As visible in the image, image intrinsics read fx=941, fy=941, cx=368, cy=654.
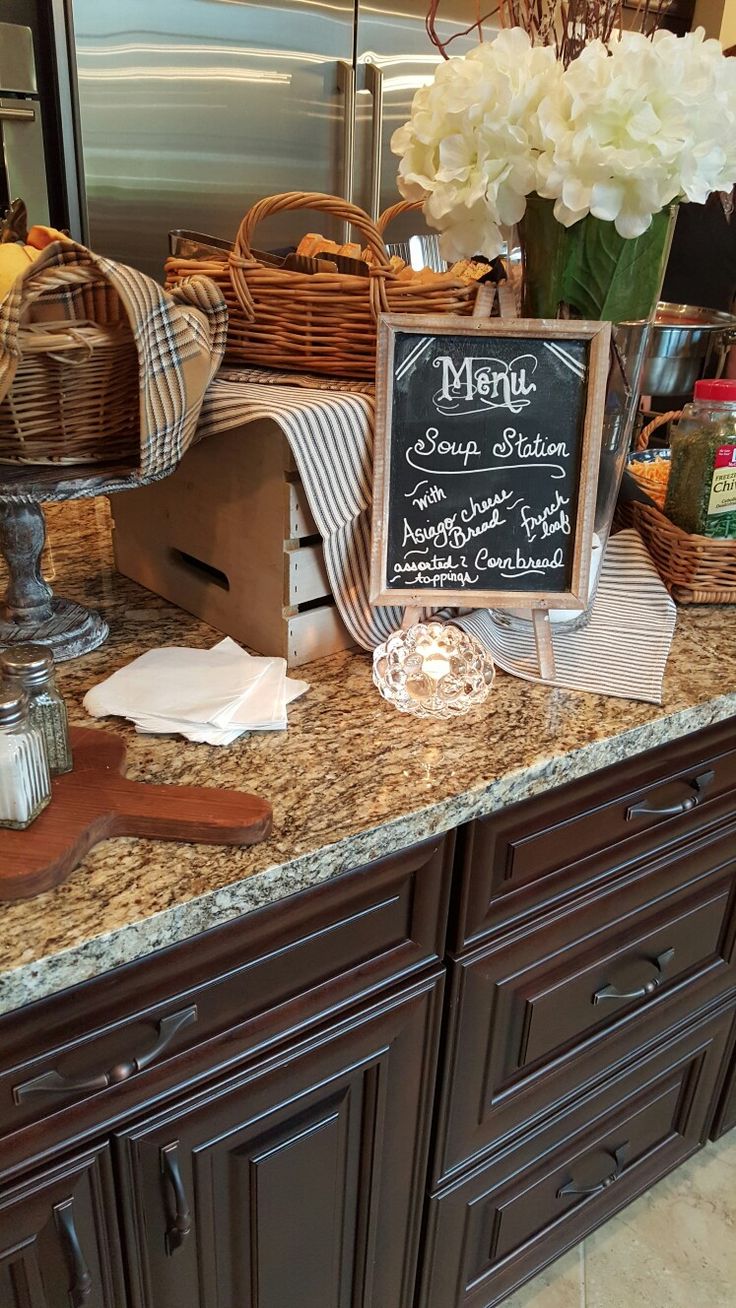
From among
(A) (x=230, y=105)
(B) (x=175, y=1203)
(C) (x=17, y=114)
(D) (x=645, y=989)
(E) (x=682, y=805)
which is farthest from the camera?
(A) (x=230, y=105)

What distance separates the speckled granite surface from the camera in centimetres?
60

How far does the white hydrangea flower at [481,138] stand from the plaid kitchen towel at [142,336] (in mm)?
246

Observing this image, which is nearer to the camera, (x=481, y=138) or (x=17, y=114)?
(x=481, y=138)

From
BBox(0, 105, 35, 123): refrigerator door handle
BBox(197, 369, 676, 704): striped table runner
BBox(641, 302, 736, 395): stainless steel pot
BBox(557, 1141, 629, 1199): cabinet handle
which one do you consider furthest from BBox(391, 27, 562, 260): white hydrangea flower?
BBox(0, 105, 35, 123): refrigerator door handle

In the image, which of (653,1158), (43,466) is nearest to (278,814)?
(43,466)

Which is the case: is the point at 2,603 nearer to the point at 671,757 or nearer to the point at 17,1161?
the point at 17,1161

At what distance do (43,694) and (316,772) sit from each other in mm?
226

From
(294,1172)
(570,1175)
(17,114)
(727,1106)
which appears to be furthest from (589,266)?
(17,114)

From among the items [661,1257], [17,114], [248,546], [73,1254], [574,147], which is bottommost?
[661,1257]

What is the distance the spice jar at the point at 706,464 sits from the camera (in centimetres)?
104

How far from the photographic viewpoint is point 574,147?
2.53ft

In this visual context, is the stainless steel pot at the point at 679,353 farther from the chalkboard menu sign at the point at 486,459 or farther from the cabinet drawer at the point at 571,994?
the cabinet drawer at the point at 571,994

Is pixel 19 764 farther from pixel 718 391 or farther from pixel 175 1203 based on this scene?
pixel 718 391

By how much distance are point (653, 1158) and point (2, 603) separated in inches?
45.6
